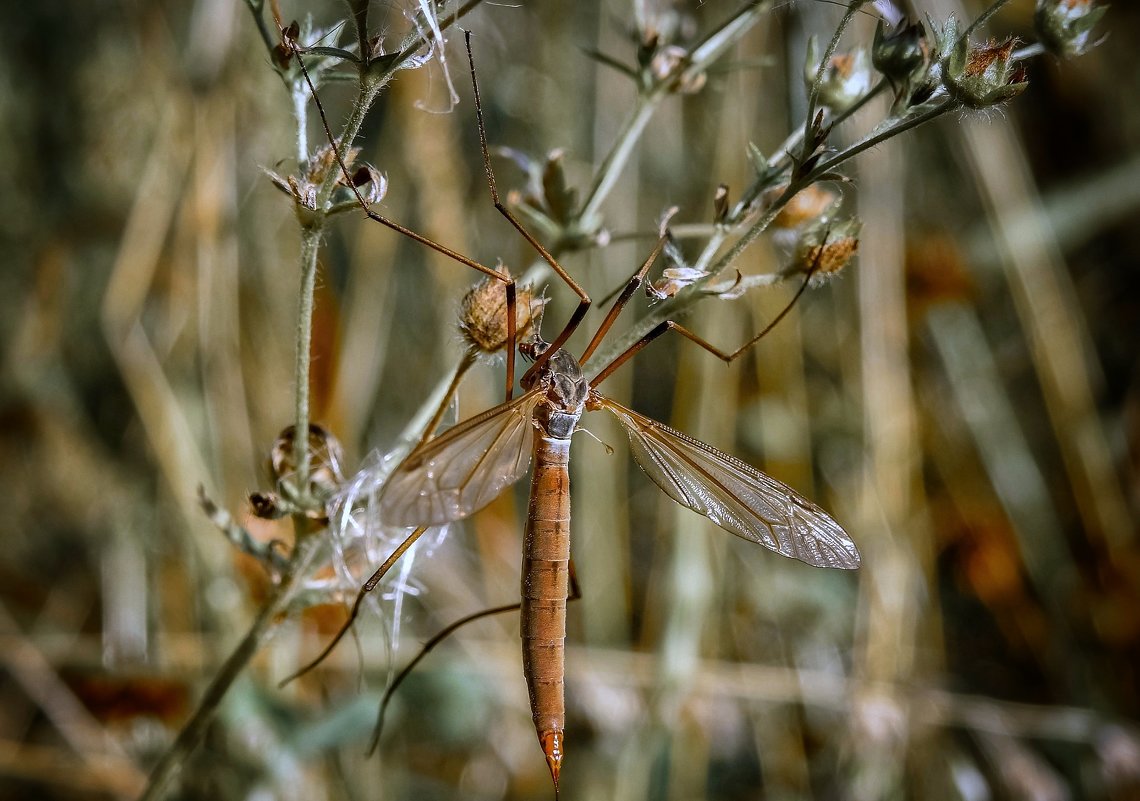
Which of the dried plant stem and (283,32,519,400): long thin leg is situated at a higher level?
(283,32,519,400): long thin leg

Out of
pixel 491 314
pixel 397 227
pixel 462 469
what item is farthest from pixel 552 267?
pixel 462 469

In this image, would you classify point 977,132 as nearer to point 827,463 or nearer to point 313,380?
point 827,463

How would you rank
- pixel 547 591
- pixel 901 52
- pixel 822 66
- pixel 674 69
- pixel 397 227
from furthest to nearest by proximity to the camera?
pixel 674 69 → pixel 547 591 → pixel 397 227 → pixel 901 52 → pixel 822 66

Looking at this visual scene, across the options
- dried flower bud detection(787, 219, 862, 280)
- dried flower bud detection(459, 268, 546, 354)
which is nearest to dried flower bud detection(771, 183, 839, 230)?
dried flower bud detection(787, 219, 862, 280)

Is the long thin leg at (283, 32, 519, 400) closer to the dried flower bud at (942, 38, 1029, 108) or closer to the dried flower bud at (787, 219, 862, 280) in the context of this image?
the dried flower bud at (787, 219, 862, 280)

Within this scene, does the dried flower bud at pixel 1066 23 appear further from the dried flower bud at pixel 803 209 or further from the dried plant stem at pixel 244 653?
the dried plant stem at pixel 244 653

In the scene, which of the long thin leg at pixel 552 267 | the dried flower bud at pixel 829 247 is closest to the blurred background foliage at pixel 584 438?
the long thin leg at pixel 552 267

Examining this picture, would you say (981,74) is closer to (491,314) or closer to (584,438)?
(491,314)

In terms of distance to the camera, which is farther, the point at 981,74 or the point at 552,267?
the point at 552,267

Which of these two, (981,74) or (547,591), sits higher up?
(981,74)
